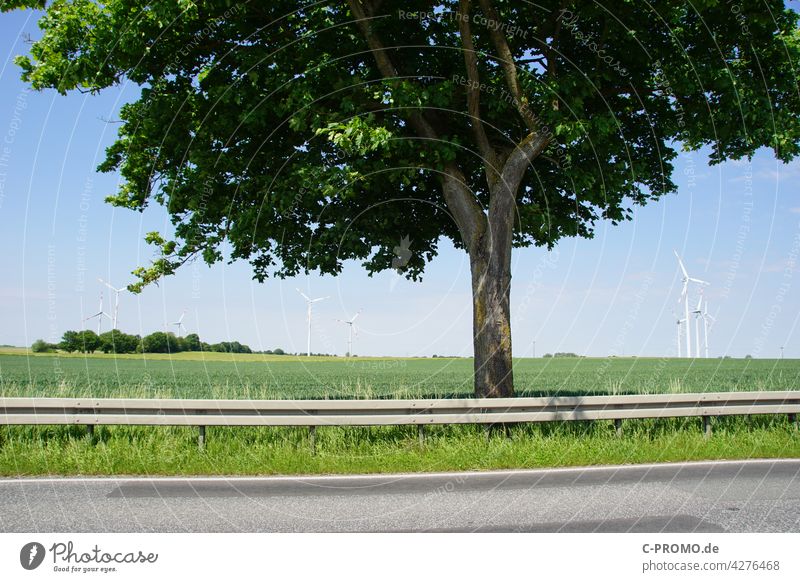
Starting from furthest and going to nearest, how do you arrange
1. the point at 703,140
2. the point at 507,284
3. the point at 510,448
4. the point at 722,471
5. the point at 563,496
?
the point at 703,140 < the point at 507,284 < the point at 510,448 < the point at 722,471 < the point at 563,496

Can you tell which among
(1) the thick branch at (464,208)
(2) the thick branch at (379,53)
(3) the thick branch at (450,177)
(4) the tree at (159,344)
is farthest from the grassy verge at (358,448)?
(4) the tree at (159,344)

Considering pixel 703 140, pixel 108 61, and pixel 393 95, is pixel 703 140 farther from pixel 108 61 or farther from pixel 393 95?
pixel 108 61

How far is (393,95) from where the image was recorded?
12.8 metres

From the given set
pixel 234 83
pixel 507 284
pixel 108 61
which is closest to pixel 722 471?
Answer: pixel 507 284

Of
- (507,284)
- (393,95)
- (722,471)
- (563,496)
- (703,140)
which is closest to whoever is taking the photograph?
(563,496)

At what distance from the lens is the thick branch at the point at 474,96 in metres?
13.4

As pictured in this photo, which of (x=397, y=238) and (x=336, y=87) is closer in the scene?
(x=336, y=87)

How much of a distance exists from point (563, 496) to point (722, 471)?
3170 mm

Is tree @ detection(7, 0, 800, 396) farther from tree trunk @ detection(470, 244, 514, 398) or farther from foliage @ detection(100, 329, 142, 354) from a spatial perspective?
foliage @ detection(100, 329, 142, 354)
